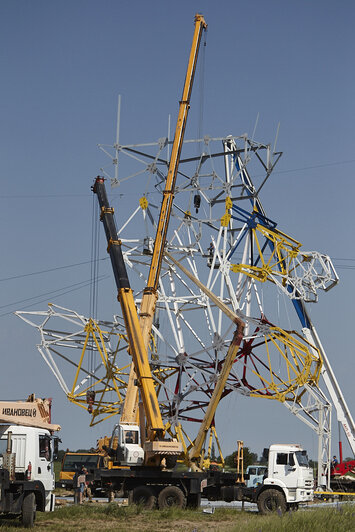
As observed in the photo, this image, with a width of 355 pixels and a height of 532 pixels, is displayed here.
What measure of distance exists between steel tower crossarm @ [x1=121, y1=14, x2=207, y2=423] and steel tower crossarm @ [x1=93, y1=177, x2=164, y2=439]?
126 centimetres

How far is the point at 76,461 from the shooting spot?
51625 mm

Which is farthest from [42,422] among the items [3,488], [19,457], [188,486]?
[188,486]

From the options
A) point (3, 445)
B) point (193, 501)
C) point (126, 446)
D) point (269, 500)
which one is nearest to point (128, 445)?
point (126, 446)

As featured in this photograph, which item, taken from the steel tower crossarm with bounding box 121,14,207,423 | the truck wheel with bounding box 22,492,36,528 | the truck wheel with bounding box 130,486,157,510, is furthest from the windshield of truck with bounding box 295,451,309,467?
the truck wheel with bounding box 22,492,36,528

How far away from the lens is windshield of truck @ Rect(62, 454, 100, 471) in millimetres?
50625

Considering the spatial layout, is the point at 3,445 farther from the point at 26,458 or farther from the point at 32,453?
the point at 32,453

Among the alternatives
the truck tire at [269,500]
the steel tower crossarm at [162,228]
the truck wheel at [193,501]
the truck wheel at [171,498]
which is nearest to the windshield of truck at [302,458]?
the truck tire at [269,500]

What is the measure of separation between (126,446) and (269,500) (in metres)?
6.96

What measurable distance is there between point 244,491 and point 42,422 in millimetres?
11521

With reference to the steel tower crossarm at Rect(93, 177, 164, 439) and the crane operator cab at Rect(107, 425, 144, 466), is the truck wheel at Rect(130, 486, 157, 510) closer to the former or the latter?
the crane operator cab at Rect(107, 425, 144, 466)

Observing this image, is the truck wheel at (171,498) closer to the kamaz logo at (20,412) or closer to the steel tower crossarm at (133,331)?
the steel tower crossarm at (133,331)

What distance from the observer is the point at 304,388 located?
171 feet

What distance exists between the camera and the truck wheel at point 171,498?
36.8m

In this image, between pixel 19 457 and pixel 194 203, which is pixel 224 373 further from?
pixel 19 457
